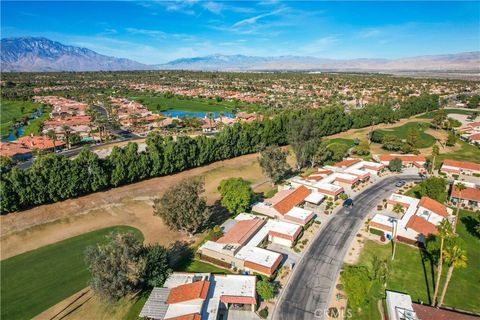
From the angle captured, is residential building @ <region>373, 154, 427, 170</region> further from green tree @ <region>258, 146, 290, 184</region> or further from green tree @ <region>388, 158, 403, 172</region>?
green tree @ <region>258, 146, 290, 184</region>

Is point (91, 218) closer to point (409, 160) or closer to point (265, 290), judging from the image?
point (265, 290)

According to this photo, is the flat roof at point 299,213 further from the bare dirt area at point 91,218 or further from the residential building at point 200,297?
the residential building at point 200,297

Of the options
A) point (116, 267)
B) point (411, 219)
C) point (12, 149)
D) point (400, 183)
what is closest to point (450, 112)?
point (400, 183)

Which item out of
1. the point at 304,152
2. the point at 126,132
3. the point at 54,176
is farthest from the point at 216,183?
the point at 126,132

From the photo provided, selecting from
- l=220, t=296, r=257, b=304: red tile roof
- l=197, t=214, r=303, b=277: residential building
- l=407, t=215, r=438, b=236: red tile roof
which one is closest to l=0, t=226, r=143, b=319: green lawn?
l=197, t=214, r=303, b=277: residential building

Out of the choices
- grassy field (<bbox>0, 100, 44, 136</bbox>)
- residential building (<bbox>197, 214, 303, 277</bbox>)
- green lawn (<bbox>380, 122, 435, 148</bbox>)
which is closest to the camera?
residential building (<bbox>197, 214, 303, 277</bbox>)

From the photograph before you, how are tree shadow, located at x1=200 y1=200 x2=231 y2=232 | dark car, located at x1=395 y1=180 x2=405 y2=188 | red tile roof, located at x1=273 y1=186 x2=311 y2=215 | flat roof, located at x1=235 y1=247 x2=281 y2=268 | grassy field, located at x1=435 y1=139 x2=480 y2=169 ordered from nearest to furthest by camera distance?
flat roof, located at x1=235 y1=247 x2=281 y2=268
tree shadow, located at x1=200 y1=200 x2=231 y2=232
red tile roof, located at x1=273 y1=186 x2=311 y2=215
dark car, located at x1=395 y1=180 x2=405 y2=188
grassy field, located at x1=435 y1=139 x2=480 y2=169
